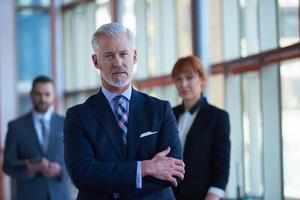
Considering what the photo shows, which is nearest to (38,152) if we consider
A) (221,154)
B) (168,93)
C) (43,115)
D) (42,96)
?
(43,115)

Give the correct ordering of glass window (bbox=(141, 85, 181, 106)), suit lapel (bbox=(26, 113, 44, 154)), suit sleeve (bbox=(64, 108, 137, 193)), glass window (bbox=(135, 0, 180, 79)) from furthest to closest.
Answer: glass window (bbox=(135, 0, 180, 79)), glass window (bbox=(141, 85, 181, 106)), suit lapel (bbox=(26, 113, 44, 154)), suit sleeve (bbox=(64, 108, 137, 193))

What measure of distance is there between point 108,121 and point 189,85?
3.80ft

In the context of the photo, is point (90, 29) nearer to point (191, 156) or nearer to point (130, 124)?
point (191, 156)

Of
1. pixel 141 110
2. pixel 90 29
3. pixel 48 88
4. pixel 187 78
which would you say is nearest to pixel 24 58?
pixel 90 29

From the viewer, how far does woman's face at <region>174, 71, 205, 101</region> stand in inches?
125

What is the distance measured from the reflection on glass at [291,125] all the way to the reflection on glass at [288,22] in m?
0.18

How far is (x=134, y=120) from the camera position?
2076 millimetres

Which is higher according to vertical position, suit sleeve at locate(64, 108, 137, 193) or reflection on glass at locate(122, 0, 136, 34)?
reflection on glass at locate(122, 0, 136, 34)

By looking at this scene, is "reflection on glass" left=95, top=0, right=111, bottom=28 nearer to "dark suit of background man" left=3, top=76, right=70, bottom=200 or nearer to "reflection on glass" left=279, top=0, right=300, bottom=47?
"reflection on glass" left=279, top=0, right=300, bottom=47

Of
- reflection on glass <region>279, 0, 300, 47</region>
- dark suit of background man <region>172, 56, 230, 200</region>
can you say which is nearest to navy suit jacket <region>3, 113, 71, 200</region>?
dark suit of background man <region>172, 56, 230, 200</region>

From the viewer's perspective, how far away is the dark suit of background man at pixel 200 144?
300 cm

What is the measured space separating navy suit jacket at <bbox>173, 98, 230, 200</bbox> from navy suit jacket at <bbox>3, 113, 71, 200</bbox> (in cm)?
161

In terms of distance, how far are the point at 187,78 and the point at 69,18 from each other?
7727 millimetres

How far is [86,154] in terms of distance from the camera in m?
2.03
